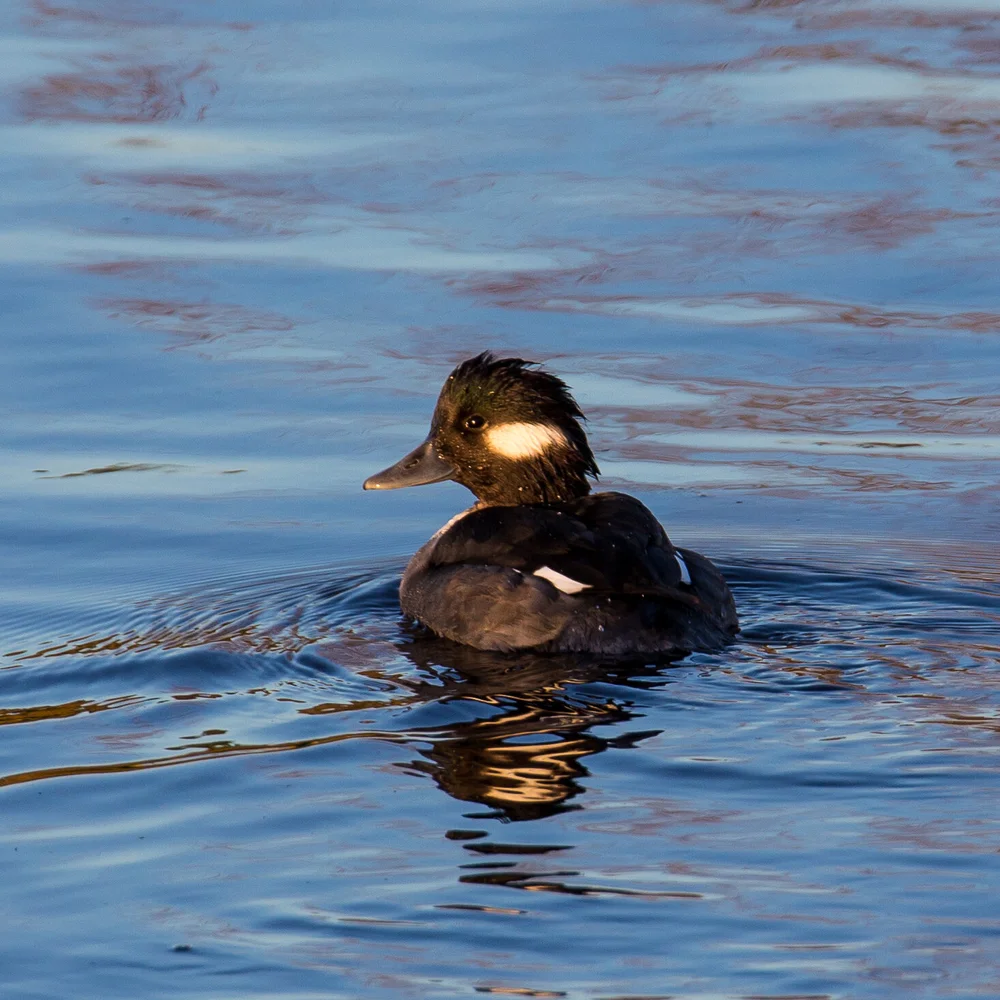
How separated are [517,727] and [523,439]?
1.88 meters

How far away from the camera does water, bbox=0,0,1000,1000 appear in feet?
14.8

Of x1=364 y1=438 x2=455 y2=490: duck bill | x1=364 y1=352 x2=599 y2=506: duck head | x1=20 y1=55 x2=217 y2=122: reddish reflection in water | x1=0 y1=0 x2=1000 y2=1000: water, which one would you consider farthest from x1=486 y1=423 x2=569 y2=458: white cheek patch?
x1=20 y1=55 x2=217 y2=122: reddish reflection in water

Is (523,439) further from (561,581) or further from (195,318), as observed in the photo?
(195,318)

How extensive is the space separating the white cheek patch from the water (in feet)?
2.34

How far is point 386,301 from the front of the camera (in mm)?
10828

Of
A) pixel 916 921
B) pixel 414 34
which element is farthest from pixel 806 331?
pixel 916 921

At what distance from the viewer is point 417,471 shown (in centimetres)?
785

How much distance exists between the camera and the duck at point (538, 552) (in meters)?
6.64

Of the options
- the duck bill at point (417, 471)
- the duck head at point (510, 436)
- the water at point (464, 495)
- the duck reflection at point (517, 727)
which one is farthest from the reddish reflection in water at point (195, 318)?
the duck reflection at point (517, 727)

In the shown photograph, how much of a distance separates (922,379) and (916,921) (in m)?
5.95

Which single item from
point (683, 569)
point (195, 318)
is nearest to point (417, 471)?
point (683, 569)

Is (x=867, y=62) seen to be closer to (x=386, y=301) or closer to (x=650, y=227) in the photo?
(x=650, y=227)

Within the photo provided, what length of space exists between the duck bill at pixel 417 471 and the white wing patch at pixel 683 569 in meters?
1.23

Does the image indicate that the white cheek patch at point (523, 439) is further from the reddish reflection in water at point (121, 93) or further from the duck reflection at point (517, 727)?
the reddish reflection in water at point (121, 93)
